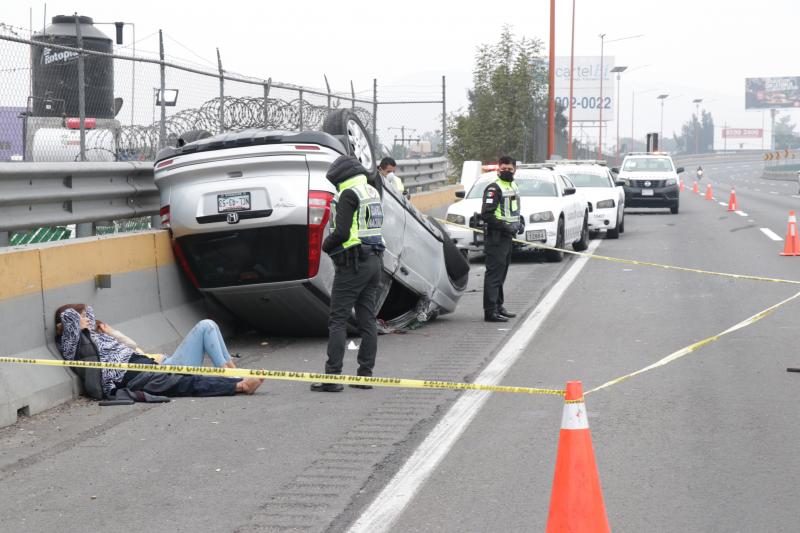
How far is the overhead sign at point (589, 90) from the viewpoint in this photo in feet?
380

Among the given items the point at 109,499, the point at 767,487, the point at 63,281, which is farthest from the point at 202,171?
the point at 767,487

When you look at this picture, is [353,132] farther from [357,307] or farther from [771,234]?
[771,234]

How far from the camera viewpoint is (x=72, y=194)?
30.6 ft

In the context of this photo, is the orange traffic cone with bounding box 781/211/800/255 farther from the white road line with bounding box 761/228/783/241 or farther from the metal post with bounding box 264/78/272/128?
the metal post with bounding box 264/78/272/128

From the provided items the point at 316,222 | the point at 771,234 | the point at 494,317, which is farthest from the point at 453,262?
the point at 771,234

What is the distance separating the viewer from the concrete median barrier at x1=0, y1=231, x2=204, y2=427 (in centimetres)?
755

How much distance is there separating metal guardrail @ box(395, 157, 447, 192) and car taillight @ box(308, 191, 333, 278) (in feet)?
46.4

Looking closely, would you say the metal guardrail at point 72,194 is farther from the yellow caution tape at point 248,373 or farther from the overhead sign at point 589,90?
the overhead sign at point 589,90

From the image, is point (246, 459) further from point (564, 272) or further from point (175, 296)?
point (564, 272)

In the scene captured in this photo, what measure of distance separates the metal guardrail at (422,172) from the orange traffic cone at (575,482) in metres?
19.5

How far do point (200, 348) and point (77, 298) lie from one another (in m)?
1.02

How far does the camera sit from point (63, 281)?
837cm

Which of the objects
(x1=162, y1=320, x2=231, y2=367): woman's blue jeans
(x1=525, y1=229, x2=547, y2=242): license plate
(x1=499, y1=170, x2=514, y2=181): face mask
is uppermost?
(x1=499, y1=170, x2=514, y2=181): face mask

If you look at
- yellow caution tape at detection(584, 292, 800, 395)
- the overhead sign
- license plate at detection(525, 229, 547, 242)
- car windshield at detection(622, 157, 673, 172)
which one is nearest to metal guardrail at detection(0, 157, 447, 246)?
yellow caution tape at detection(584, 292, 800, 395)
